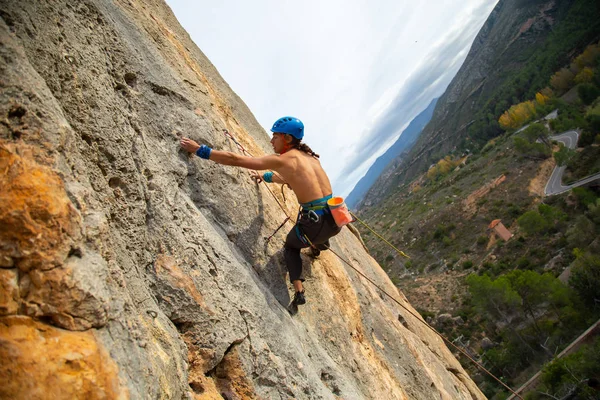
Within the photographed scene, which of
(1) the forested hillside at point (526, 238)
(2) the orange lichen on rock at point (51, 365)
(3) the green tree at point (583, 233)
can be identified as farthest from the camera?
(3) the green tree at point (583, 233)

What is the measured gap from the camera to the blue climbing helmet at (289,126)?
201 inches

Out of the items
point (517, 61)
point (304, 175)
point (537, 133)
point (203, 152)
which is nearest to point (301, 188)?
point (304, 175)

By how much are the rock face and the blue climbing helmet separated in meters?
0.95

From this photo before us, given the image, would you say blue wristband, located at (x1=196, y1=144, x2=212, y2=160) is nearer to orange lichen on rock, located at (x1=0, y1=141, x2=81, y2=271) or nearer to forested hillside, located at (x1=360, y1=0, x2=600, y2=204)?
orange lichen on rock, located at (x1=0, y1=141, x2=81, y2=271)

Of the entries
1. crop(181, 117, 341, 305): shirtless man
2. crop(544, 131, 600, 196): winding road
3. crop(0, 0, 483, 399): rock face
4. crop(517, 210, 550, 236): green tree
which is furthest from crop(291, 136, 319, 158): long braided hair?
crop(544, 131, 600, 196): winding road

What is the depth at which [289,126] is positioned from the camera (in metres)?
5.11

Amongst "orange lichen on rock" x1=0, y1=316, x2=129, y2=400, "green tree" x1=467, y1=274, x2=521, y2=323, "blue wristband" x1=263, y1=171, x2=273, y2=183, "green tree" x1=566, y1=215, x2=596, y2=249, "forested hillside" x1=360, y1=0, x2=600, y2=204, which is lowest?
"green tree" x1=566, y1=215, x2=596, y2=249

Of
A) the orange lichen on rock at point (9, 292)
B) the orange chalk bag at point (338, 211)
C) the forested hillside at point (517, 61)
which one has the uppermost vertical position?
the orange lichen on rock at point (9, 292)

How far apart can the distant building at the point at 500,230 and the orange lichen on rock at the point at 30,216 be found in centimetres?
6816

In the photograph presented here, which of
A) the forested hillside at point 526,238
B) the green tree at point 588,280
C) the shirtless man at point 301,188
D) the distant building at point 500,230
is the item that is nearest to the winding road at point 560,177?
the forested hillside at point 526,238

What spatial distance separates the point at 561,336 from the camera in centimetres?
3591

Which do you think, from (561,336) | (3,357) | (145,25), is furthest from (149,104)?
(561,336)

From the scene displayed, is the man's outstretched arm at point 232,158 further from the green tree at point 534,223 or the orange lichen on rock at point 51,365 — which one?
the green tree at point 534,223

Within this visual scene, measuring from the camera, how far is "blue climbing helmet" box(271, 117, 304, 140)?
5105 millimetres
